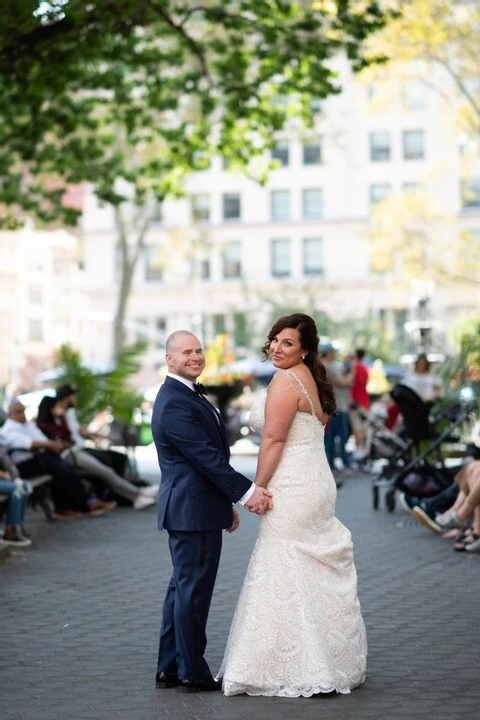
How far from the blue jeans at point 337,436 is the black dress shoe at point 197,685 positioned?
1594 centimetres

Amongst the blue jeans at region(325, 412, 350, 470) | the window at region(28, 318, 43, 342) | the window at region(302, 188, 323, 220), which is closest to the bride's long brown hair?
the blue jeans at region(325, 412, 350, 470)

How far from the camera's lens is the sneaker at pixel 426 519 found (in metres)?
16.5

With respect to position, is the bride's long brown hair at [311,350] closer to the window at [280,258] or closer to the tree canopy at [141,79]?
the tree canopy at [141,79]

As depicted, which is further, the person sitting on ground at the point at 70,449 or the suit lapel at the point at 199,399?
the person sitting on ground at the point at 70,449

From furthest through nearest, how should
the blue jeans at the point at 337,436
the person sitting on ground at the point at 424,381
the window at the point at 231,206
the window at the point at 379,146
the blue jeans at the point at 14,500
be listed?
the window at the point at 231,206 → the window at the point at 379,146 → the blue jeans at the point at 337,436 → the person sitting on ground at the point at 424,381 → the blue jeans at the point at 14,500

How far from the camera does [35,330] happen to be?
4951 inches

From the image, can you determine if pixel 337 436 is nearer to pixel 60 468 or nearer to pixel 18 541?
pixel 60 468

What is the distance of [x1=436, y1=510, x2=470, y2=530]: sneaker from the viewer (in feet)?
52.6

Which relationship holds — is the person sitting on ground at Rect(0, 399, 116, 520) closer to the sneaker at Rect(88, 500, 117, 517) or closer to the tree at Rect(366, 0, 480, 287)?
the sneaker at Rect(88, 500, 117, 517)

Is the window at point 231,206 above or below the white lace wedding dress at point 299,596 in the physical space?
above

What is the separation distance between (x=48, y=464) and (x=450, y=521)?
5204 mm

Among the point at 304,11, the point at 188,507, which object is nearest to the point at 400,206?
the point at 304,11

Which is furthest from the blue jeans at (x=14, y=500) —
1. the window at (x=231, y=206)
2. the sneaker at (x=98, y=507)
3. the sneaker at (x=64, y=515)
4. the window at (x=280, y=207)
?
the window at (x=231, y=206)

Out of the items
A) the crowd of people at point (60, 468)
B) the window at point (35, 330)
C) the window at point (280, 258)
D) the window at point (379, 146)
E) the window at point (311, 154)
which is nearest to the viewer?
the crowd of people at point (60, 468)
